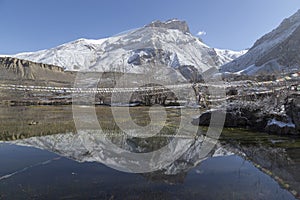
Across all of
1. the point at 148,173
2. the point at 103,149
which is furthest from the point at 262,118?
the point at 148,173

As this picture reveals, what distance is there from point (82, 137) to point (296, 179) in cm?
1314

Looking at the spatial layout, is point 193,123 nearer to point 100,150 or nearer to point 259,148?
point 259,148

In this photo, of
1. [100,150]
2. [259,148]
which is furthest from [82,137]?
[259,148]

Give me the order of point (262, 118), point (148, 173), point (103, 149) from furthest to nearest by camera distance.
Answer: point (262, 118) → point (103, 149) → point (148, 173)

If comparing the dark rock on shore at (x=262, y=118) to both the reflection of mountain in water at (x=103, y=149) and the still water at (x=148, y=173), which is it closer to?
the still water at (x=148, y=173)

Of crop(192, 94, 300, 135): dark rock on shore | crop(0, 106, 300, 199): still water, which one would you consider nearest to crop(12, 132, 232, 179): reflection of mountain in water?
crop(0, 106, 300, 199): still water

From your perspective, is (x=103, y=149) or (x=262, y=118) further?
(x=262, y=118)

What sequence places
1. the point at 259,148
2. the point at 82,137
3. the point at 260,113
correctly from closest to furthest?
the point at 259,148 → the point at 82,137 → the point at 260,113

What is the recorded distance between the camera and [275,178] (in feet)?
34.2

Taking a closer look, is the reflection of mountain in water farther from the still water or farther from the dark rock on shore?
the dark rock on shore

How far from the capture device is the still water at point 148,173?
859cm

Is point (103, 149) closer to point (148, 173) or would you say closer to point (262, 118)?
point (148, 173)

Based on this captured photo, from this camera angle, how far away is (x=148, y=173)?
10656 mm

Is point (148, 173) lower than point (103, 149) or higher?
lower
